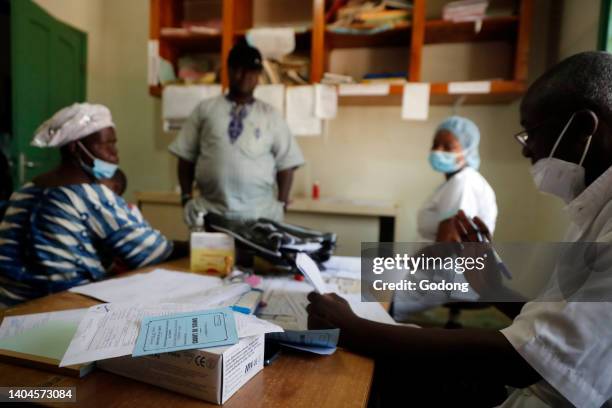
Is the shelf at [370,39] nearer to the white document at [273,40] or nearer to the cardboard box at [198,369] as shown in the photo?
the white document at [273,40]

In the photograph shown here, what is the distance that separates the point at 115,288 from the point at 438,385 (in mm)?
817

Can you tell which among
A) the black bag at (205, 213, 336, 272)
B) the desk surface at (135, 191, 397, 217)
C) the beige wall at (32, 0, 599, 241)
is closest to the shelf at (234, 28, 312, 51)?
the beige wall at (32, 0, 599, 241)

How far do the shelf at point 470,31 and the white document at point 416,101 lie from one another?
0.40m

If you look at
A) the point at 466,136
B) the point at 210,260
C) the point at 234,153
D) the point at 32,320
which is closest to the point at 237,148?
the point at 234,153

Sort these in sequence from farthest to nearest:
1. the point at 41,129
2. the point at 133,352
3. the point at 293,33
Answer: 1. the point at 293,33
2. the point at 41,129
3. the point at 133,352

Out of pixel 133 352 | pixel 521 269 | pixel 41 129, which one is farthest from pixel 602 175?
pixel 41 129

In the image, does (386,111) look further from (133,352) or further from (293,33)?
(133,352)

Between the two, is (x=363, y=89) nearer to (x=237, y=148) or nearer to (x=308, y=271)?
(x=237, y=148)

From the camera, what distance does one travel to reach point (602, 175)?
2.14ft

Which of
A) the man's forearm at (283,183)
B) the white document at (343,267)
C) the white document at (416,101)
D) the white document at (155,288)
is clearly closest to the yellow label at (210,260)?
the white document at (155,288)

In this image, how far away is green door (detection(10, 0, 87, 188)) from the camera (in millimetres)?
2297

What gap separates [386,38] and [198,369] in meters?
2.48

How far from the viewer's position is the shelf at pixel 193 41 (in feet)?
8.32

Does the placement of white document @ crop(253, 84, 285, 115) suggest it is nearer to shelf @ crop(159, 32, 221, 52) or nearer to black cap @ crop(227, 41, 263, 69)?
shelf @ crop(159, 32, 221, 52)
